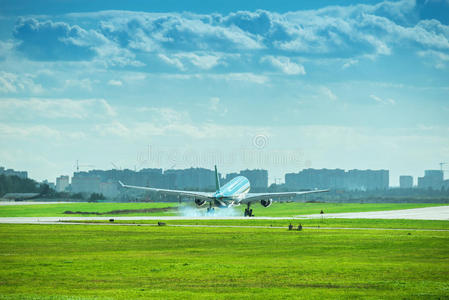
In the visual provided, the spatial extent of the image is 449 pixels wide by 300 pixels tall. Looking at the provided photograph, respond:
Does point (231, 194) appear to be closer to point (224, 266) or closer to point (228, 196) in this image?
point (228, 196)

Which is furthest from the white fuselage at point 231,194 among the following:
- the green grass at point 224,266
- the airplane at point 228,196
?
the green grass at point 224,266

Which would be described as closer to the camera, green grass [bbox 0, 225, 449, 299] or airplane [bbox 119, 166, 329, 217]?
green grass [bbox 0, 225, 449, 299]

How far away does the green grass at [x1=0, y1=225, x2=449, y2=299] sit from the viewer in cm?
3184

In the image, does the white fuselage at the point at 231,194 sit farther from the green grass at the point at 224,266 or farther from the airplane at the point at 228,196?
the green grass at the point at 224,266

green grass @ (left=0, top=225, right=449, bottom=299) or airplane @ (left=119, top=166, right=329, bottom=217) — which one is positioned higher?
airplane @ (left=119, top=166, right=329, bottom=217)

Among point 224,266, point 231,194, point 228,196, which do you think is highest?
point 231,194

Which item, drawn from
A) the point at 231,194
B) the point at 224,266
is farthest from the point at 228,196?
the point at 224,266

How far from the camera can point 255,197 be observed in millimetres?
122375

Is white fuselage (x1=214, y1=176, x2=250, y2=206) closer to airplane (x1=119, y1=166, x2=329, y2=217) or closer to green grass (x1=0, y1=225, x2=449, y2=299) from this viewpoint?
airplane (x1=119, y1=166, x2=329, y2=217)

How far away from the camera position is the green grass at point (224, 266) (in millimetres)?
31844

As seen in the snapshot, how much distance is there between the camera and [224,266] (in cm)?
4166

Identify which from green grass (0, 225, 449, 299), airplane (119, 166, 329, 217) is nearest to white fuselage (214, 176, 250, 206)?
airplane (119, 166, 329, 217)

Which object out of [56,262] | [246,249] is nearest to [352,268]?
Answer: [246,249]

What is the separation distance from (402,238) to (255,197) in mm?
59055
